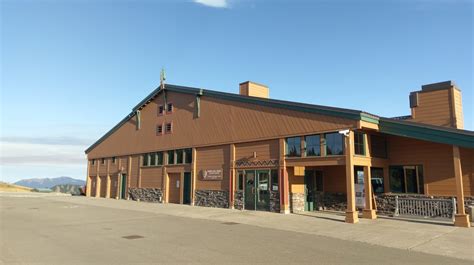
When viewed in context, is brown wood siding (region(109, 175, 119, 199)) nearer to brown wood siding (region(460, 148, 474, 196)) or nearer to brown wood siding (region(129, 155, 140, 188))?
brown wood siding (region(129, 155, 140, 188))

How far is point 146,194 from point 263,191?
13.0m

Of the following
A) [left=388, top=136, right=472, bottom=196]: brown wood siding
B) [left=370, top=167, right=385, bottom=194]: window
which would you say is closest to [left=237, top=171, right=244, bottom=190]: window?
[left=370, top=167, right=385, bottom=194]: window

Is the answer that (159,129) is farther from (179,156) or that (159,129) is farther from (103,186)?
(103,186)

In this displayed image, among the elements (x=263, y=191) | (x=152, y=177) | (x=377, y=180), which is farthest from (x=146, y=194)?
(x=377, y=180)

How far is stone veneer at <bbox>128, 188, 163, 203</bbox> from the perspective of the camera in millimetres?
28352

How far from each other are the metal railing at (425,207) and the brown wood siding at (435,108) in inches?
239

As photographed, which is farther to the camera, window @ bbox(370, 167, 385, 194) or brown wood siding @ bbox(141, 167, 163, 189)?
brown wood siding @ bbox(141, 167, 163, 189)

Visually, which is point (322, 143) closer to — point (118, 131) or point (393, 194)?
point (393, 194)

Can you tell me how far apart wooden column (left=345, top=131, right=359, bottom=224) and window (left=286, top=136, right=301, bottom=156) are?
310 cm

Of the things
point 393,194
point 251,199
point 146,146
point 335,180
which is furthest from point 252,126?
point 146,146

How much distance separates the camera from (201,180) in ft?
80.7

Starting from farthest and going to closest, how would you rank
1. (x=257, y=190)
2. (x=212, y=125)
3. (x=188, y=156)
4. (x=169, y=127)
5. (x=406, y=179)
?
1. (x=169, y=127)
2. (x=188, y=156)
3. (x=212, y=125)
4. (x=257, y=190)
5. (x=406, y=179)

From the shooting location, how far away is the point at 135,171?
3178 cm

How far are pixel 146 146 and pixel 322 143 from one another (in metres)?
17.8
